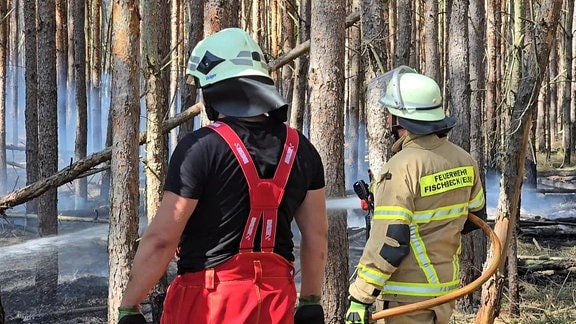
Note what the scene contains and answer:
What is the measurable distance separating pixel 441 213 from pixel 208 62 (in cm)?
136

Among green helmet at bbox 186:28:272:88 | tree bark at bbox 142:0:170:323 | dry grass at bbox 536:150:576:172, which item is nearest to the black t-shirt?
green helmet at bbox 186:28:272:88

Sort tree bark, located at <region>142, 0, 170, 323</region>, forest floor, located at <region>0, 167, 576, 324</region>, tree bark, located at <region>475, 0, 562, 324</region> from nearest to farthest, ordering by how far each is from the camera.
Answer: tree bark, located at <region>475, 0, 562, 324</region>, tree bark, located at <region>142, 0, 170, 323</region>, forest floor, located at <region>0, 167, 576, 324</region>

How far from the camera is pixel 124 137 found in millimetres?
5090

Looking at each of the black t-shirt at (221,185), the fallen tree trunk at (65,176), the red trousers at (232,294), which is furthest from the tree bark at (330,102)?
the red trousers at (232,294)

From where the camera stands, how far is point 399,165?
3074 millimetres

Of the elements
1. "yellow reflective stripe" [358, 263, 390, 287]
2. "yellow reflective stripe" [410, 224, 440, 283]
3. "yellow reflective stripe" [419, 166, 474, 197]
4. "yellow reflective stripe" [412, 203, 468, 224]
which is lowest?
"yellow reflective stripe" [358, 263, 390, 287]

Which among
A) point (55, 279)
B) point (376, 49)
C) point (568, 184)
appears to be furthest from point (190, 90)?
point (568, 184)

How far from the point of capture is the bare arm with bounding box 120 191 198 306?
2.21 meters

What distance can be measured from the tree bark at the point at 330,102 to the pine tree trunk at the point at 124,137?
1.44m

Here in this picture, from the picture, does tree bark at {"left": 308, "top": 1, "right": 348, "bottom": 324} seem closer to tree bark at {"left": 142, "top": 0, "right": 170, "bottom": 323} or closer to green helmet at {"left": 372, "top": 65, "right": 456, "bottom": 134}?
tree bark at {"left": 142, "top": 0, "right": 170, "bottom": 323}

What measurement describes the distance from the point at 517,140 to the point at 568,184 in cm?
1441

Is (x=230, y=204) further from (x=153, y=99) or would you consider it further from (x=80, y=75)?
(x=80, y=75)

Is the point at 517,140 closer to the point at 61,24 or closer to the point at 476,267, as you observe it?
the point at 476,267

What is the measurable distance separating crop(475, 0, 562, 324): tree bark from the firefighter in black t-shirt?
3.08 m
